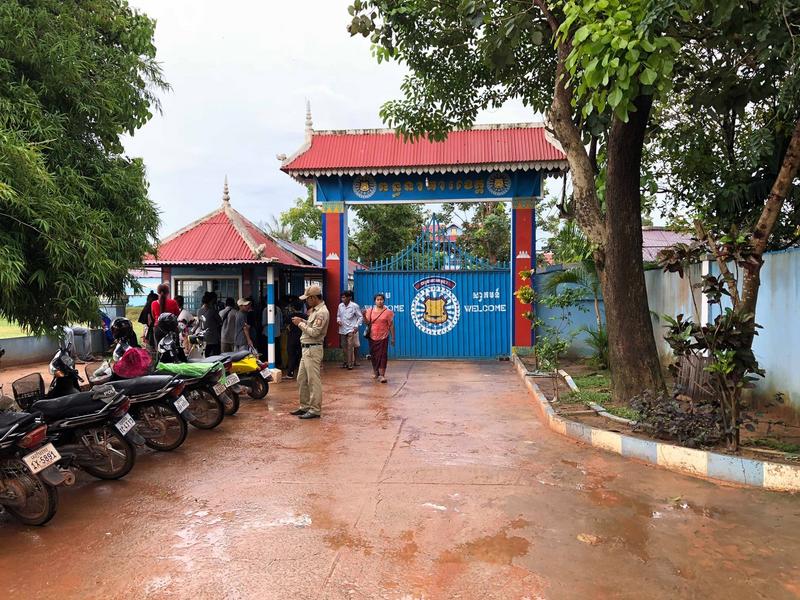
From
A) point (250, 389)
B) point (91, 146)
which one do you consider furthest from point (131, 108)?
point (250, 389)

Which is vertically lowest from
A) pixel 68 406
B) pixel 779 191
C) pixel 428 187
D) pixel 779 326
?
pixel 68 406

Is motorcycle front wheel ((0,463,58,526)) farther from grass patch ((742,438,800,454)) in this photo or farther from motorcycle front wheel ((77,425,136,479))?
grass patch ((742,438,800,454))

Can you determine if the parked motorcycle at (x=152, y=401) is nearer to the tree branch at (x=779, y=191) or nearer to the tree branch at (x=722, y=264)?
the tree branch at (x=722, y=264)

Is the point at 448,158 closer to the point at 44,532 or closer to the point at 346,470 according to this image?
the point at 346,470

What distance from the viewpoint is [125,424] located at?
5172 millimetres

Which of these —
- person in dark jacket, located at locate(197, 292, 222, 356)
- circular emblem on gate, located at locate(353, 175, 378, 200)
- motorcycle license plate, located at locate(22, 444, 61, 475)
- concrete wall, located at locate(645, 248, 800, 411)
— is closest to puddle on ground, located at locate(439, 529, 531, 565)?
motorcycle license plate, located at locate(22, 444, 61, 475)

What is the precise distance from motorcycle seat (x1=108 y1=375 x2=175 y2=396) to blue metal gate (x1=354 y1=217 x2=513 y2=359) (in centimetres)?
744

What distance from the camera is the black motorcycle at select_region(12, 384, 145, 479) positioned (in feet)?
16.2

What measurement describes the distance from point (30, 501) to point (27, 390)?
3.73ft

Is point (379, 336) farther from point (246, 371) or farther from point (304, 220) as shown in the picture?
point (304, 220)

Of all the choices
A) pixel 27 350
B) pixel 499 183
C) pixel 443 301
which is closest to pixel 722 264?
pixel 499 183

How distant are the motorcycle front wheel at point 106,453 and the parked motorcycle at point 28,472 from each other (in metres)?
0.72

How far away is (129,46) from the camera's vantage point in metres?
5.39

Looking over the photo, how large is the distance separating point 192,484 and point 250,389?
3.70 m
